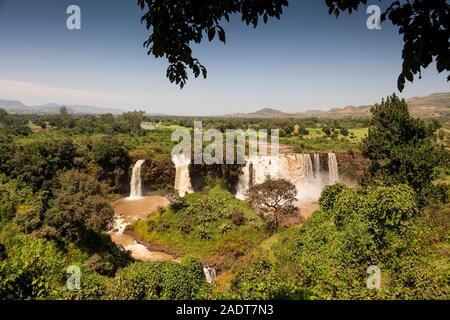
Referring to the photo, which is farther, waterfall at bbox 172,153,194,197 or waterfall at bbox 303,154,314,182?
waterfall at bbox 303,154,314,182

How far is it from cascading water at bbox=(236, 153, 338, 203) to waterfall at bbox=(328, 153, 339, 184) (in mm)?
1408

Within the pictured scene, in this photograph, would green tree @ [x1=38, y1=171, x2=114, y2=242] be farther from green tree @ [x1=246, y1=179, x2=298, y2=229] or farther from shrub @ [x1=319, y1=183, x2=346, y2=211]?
shrub @ [x1=319, y1=183, x2=346, y2=211]

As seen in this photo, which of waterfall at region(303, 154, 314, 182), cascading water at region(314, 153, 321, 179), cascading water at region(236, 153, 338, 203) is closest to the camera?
cascading water at region(236, 153, 338, 203)

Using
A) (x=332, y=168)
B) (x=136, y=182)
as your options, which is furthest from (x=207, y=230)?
(x=332, y=168)

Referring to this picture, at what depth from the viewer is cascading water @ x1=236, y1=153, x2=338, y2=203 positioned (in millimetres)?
39938

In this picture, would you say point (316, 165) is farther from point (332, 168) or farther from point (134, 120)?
point (134, 120)

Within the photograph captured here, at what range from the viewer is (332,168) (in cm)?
4331

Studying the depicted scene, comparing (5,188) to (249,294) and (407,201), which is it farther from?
(407,201)

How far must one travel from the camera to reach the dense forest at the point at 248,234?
9766 mm

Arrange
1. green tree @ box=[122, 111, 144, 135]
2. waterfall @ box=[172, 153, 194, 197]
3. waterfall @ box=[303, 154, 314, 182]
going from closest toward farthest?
1. waterfall @ box=[172, 153, 194, 197]
2. waterfall @ box=[303, 154, 314, 182]
3. green tree @ box=[122, 111, 144, 135]

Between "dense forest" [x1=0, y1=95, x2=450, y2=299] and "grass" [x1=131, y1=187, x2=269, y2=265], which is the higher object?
"dense forest" [x1=0, y1=95, x2=450, y2=299]

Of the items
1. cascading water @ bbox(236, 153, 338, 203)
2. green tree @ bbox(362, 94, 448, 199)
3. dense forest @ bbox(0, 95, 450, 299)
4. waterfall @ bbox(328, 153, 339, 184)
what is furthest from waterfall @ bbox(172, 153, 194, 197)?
green tree @ bbox(362, 94, 448, 199)

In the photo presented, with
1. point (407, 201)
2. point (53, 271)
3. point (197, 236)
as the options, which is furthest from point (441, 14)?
point (197, 236)

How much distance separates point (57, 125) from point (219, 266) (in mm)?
66761
